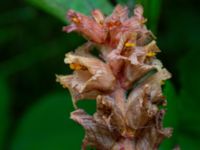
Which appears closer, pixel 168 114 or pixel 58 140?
pixel 168 114

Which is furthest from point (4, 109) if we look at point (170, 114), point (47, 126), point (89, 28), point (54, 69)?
point (89, 28)

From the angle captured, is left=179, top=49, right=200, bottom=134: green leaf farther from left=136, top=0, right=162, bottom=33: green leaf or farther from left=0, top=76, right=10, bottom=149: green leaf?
left=0, top=76, right=10, bottom=149: green leaf

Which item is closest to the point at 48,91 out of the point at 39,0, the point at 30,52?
the point at 30,52

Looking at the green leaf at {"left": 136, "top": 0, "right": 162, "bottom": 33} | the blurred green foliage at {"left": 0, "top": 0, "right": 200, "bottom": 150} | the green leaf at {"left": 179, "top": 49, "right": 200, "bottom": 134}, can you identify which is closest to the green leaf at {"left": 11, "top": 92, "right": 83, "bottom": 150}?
the blurred green foliage at {"left": 0, "top": 0, "right": 200, "bottom": 150}

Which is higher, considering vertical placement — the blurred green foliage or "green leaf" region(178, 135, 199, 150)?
the blurred green foliage

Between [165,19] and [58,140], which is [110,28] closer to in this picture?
[58,140]

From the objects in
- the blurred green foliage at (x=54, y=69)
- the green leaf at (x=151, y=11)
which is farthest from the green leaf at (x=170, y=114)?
the green leaf at (x=151, y=11)

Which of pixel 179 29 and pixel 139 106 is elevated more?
pixel 179 29
